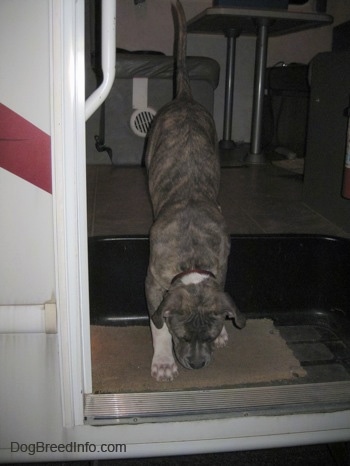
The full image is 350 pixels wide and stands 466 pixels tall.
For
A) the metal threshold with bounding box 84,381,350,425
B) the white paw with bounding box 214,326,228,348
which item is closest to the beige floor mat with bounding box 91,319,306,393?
the white paw with bounding box 214,326,228,348

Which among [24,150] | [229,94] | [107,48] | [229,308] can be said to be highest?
[229,94]

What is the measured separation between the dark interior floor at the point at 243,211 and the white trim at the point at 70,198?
0.73 m

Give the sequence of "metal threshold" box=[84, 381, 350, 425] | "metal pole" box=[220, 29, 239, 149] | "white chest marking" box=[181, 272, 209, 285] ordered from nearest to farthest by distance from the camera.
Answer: "metal threshold" box=[84, 381, 350, 425] → "white chest marking" box=[181, 272, 209, 285] → "metal pole" box=[220, 29, 239, 149]

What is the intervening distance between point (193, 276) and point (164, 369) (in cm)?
48

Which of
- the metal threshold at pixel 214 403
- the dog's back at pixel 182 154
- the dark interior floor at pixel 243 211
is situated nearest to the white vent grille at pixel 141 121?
the dark interior floor at pixel 243 211

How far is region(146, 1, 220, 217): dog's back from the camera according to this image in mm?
2682

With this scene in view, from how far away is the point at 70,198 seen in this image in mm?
1412

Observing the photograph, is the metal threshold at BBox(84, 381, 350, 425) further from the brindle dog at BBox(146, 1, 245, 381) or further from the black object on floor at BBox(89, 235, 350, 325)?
the black object on floor at BBox(89, 235, 350, 325)

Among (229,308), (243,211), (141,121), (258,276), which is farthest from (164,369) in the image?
(141,121)

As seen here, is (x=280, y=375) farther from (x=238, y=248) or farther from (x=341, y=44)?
(x=341, y=44)

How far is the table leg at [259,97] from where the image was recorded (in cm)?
545

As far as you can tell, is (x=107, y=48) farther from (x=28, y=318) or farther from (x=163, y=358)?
(x=163, y=358)

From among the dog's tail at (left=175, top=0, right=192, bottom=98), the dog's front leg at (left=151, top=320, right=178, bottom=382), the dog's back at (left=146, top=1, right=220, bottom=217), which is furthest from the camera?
the dog's tail at (left=175, top=0, right=192, bottom=98)

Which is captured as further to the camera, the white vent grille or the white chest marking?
the white vent grille
